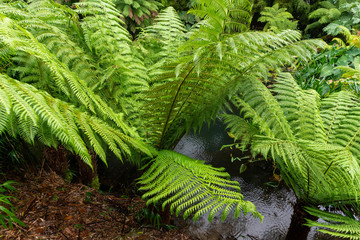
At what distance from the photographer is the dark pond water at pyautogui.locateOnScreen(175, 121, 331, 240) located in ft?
5.68

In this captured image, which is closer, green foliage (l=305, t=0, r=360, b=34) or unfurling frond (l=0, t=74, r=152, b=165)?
unfurling frond (l=0, t=74, r=152, b=165)

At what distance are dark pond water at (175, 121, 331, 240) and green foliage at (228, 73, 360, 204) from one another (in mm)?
317

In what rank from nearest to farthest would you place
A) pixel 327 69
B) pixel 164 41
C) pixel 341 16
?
pixel 164 41
pixel 327 69
pixel 341 16

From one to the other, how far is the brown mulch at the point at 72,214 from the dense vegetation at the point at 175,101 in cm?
13

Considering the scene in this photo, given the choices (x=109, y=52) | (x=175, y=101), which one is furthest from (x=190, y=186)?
(x=109, y=52)

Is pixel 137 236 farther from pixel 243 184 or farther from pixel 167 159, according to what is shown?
pixel 243 184

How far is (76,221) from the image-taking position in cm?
141

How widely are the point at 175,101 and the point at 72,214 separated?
0.99 m

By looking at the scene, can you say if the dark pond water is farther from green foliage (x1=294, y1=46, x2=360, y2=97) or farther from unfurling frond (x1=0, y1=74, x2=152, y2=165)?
green foliage (x1=294, y1=46, x2=360, y2=97)

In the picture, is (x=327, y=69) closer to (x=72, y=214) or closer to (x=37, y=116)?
(x=72, y=214)

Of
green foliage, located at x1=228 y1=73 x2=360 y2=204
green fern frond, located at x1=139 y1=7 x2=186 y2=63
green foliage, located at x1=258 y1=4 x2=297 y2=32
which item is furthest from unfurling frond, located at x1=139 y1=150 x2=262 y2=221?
green foliage, located at x1=258 y1=4 x2=297 y2=32

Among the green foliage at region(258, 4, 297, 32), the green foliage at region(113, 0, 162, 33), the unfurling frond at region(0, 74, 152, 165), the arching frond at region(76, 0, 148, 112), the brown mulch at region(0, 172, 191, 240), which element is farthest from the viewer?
the green foliage at region(258, 4, 297, 32)

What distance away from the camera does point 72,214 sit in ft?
4.76

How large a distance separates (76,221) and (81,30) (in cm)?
128
